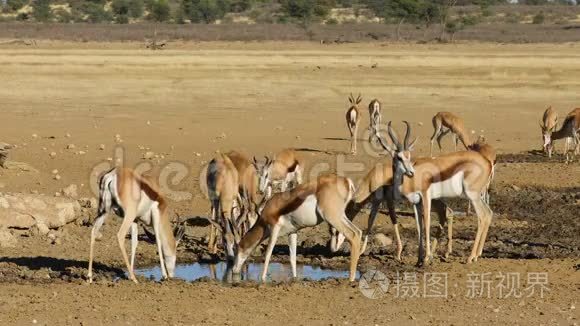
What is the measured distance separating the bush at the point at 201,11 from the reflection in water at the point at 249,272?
226 ft

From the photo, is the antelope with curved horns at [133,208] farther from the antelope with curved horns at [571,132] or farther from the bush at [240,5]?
the bush at [240,5]

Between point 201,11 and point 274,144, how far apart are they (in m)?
59.8

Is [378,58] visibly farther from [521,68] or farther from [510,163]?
[510,163]

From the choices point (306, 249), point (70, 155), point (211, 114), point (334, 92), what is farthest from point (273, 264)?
point (334, 92)

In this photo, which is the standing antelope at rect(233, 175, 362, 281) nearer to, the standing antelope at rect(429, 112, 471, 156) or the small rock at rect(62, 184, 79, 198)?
the small rock at rect(62, 184, 79, 198)

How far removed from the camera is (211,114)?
2817cm

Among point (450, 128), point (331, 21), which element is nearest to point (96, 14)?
point (331, 21)

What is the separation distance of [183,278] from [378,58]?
1243 inches

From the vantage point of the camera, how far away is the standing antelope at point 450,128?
22.3 meters

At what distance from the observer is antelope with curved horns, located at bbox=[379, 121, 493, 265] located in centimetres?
1305

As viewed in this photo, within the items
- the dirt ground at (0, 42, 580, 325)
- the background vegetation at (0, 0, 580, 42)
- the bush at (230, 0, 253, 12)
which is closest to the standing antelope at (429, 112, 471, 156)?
the dirt ground at (0, 42, 580, 325)

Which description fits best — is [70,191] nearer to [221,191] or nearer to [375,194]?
[221,191]

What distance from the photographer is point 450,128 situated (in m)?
22.5

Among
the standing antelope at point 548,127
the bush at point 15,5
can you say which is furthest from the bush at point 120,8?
the standing antelope at point 548,127
